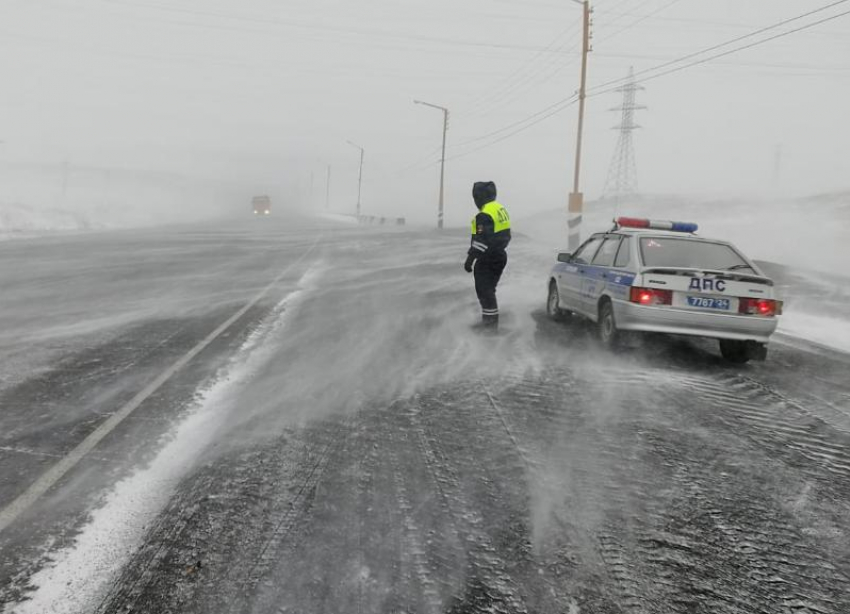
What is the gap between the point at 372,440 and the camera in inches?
169

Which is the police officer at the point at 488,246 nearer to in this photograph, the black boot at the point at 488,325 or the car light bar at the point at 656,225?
the black boot at the point at 488,325

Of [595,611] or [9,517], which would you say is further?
[9,517]

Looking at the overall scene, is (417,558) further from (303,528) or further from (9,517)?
(9,517)

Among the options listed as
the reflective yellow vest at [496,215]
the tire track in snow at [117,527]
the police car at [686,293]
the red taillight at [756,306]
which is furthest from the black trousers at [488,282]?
the tire track in snow at [117,527]

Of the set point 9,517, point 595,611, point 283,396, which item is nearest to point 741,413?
point 595,611

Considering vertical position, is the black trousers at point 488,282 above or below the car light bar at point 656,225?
below

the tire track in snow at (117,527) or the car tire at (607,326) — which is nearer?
the tire track in snow at (117,527)

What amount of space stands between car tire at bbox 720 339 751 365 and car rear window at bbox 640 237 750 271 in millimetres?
834

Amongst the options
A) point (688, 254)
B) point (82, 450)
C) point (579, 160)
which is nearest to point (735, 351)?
point (688, 254)

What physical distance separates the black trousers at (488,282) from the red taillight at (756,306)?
3.03 m

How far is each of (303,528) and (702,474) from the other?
236 cm

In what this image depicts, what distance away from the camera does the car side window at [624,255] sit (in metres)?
7.33

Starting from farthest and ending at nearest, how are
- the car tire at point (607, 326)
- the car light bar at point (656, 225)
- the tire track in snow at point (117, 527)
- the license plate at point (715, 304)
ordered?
the car light bar at point (656, 225) < the car tire at point (607, 326) < the license plate at point (715, 304) < the tire track in snow at point (117, 527)

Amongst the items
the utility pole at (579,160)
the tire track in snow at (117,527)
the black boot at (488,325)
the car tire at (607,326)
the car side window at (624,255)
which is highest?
the utility pole at (579,160)
